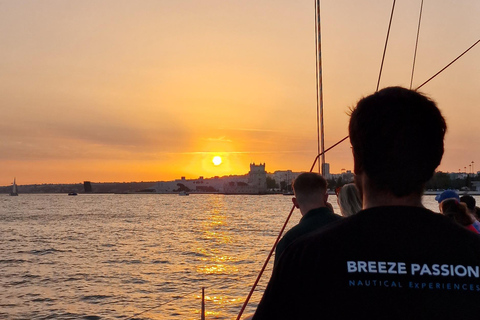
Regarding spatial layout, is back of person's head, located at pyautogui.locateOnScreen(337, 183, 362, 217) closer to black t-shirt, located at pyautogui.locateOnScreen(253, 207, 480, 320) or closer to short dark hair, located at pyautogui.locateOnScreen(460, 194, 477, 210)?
black t-shirt, located at pyautogui.locateOnScreen(253, 207, 480, 320)

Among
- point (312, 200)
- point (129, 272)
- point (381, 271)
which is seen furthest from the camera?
point (129, 272)

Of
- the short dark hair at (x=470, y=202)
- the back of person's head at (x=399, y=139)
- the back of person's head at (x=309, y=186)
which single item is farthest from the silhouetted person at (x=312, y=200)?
the short dark hair at (x=470, y=202)

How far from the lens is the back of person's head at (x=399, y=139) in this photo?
5.12 ft

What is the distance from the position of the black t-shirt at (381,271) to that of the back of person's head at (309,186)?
2542 mm

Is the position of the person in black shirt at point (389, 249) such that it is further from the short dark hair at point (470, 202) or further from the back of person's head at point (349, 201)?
the short dark hair at point (470, 202)

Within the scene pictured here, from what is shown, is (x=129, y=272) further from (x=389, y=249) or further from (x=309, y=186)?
(x=389, y=249)

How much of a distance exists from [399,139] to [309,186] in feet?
8.46

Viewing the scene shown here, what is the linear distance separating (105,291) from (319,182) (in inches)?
889

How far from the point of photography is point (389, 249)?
4.80 ft

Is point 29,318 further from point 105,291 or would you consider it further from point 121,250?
point 121,250

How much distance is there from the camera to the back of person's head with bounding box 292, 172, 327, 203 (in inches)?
161

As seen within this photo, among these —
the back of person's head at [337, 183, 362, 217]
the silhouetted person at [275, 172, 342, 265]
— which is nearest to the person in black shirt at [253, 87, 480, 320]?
the silhouetted person at [275, 172, 342, 265]

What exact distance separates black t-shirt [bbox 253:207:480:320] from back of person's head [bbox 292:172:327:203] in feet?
8.34

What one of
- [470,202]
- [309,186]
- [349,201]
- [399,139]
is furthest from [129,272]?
[399,139]
